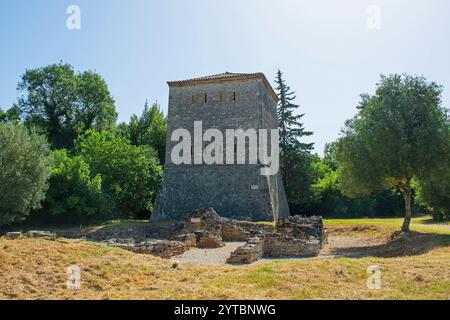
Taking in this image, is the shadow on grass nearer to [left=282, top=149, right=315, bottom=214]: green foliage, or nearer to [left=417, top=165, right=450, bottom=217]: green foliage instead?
[left=417, top=165, right=450, bottom=217]: green foliage

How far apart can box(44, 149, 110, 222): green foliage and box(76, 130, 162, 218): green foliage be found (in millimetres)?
2485

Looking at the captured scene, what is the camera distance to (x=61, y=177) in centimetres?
2653

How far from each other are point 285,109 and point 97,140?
19282 millimetres

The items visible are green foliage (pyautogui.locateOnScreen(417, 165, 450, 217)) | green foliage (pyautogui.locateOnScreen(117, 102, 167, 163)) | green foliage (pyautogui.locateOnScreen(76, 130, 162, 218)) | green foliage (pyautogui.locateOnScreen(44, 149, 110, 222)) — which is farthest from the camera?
green foliage (pyautogui.locateOnScreen(117, 102, 167, 163))

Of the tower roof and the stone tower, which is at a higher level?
the tower roof

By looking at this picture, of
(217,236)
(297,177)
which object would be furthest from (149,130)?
(217,236)

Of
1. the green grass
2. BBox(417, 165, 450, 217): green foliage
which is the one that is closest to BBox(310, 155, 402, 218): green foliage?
the green grass

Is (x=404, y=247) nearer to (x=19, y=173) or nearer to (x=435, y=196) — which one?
(x=435, y=196)

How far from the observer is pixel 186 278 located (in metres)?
8.62

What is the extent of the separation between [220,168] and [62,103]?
2243cm

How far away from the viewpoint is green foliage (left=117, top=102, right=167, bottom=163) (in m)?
42.7
